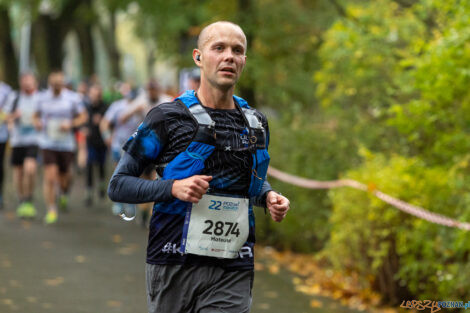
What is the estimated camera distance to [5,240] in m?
12.1

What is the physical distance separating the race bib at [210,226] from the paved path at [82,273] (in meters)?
4.25

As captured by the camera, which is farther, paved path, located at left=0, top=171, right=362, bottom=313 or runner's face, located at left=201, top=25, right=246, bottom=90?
paved path, located at left=0, top=171, right=362, bottom=313

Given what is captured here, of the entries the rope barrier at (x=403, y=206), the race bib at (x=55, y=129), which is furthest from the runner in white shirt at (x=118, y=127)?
the rope barrier at (x=403, y=206)

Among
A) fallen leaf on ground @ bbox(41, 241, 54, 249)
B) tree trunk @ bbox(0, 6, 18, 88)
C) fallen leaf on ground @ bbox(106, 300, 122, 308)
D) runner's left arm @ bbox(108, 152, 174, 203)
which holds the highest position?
tree trunk @ bbox(0, 6, 18, 88)

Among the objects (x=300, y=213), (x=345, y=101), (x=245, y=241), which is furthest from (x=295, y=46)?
(x=245, y=241)

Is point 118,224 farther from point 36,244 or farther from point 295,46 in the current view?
point 295,46

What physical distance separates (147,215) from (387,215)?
6.79 metres

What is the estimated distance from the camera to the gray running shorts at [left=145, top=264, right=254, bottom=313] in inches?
164

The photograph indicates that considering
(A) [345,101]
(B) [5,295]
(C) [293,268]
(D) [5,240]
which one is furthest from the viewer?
(A) [345,101]

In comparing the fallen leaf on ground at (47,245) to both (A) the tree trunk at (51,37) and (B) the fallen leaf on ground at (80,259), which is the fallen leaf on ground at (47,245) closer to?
(B) the fallen leaf on ground at (80,259)

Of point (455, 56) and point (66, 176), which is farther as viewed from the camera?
point (66, 176)

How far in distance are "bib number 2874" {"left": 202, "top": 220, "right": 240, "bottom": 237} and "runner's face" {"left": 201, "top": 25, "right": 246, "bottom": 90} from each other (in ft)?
2.11

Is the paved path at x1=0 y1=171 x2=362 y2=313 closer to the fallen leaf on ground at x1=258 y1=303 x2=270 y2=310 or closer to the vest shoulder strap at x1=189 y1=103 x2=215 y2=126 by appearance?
the fallen leaf on ground at x1=258 y1=303 x2=270 y2=310

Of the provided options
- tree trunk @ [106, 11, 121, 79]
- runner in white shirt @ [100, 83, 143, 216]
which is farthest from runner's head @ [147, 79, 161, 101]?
tree trunk @ [106, 11, 121, 79]
